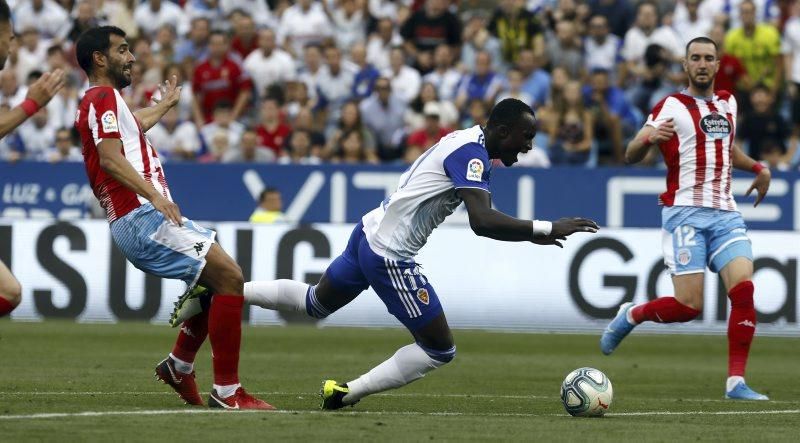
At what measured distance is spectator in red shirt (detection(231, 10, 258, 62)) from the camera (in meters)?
24.0

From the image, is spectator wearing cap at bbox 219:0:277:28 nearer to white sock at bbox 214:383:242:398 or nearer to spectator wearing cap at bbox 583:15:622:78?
spectator wearing cap at bbox 583:15:622:78

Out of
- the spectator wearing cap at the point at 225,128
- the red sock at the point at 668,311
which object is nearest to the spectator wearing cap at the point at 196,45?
the spectator wearing cap at the point at 225,128

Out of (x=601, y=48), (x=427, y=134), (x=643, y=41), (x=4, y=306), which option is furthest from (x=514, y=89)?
(x=4, y=306)

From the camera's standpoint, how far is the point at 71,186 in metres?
21.5

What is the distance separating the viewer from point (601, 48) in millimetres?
22734

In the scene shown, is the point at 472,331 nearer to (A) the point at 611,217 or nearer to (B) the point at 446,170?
(A) the point at 611,217

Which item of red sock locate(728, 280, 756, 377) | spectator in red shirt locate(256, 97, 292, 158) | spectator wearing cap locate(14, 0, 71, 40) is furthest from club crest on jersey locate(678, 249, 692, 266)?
spectator wearing cap locate(14, 0, 71, 40)

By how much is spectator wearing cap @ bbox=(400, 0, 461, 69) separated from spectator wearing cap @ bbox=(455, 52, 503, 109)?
1.20m

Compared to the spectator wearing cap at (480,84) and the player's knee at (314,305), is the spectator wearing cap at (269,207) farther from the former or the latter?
the player's knee at (314,305)

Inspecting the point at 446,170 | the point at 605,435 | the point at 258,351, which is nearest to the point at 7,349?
the point at 258,351

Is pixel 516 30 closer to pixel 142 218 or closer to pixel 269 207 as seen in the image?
pixel 269 207

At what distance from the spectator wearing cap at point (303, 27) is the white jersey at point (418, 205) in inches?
591

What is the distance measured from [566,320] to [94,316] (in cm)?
587

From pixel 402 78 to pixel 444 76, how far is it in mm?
675
